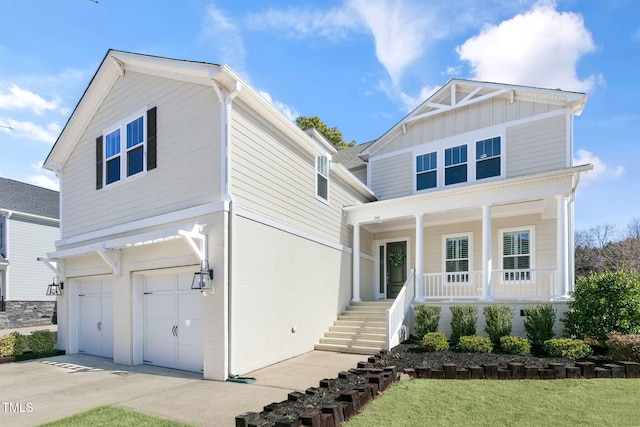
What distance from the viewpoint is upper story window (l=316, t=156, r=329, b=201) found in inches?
443

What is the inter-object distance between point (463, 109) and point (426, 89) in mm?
1938

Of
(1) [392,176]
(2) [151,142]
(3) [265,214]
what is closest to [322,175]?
(3) [265,214]

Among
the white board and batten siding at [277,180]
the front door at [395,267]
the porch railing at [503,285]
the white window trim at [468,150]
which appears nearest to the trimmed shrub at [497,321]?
the porch railing at [503,285]

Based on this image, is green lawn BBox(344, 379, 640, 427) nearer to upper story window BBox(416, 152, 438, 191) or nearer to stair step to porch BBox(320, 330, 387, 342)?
stair step to porch BBox(320, 330, 387, 342)

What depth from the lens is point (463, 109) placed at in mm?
13055

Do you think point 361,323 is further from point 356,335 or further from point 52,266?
point 52,266

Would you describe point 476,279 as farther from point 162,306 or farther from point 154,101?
point 154,101

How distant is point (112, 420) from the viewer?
5039 millimetres

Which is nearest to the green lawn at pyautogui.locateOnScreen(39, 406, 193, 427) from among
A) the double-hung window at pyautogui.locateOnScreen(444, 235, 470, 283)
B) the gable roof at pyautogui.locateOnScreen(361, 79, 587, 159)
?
the double-hung window at pyautogui.locateOnScreen(444, 235, 470, 283)

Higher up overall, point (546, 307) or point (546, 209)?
point (546, 209)

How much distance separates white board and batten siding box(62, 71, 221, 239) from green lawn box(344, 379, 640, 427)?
199 inches

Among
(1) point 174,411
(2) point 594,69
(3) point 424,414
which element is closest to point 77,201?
(1) point 174,411

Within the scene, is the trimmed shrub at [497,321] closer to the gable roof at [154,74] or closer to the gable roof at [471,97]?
the gable roof at [154,74]

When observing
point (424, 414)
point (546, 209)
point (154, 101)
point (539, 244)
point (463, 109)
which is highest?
point (463, 109)
